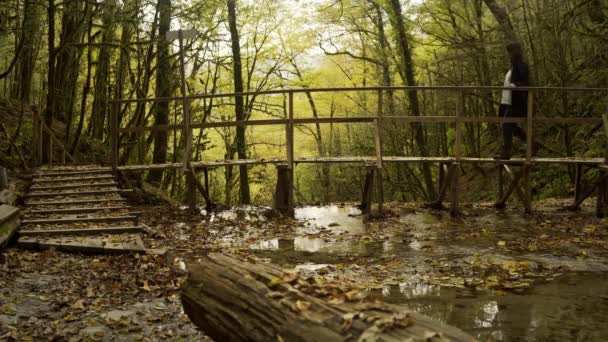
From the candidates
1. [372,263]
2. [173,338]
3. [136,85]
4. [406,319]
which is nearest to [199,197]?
[136,85]

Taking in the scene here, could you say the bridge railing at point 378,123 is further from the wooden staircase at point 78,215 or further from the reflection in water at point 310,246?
the reflection in water at point 310,246

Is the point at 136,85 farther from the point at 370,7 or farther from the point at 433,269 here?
the point at 433,269

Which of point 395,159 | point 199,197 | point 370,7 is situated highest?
point 370,7

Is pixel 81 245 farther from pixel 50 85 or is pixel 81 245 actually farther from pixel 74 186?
pixel 50 85

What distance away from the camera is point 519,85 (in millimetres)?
11031

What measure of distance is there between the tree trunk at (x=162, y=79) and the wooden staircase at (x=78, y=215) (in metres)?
4.27

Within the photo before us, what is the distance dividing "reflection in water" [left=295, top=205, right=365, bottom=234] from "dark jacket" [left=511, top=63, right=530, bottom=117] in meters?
3.76

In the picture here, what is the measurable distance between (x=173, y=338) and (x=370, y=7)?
15.7 meters

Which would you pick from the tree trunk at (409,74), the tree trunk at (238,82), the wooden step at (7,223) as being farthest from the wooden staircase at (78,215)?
the tree trunk at (409,74)

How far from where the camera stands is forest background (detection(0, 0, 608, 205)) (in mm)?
14109

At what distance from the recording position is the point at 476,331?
502 centimetres

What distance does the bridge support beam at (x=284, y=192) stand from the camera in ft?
36.8

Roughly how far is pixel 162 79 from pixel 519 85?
1034cm

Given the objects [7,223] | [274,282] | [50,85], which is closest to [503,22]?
[50,85]
